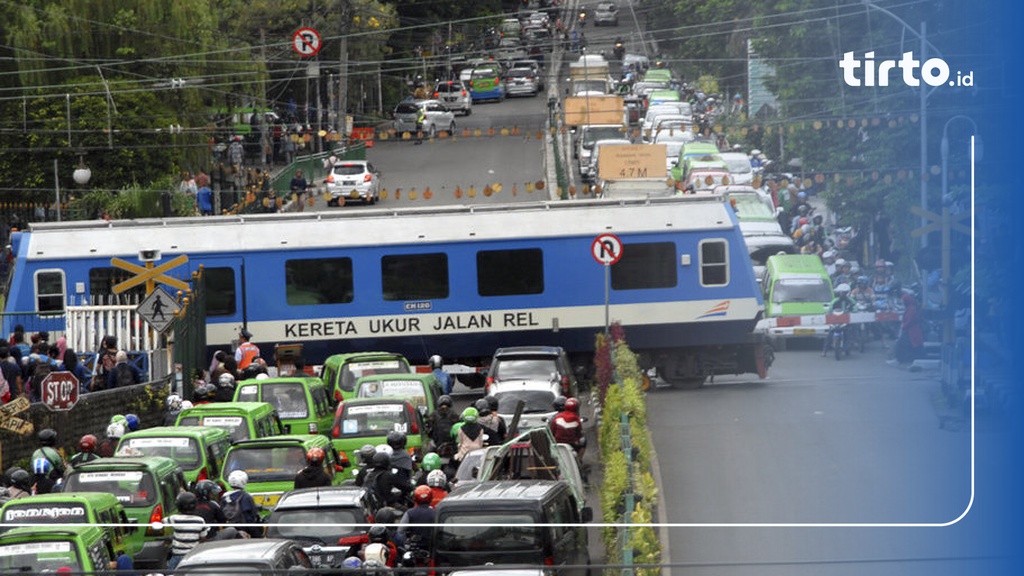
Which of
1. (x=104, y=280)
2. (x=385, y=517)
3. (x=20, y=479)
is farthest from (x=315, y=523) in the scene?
(x=104, y=280)

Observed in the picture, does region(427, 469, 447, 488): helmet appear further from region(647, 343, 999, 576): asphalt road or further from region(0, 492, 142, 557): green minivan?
region(647, 343, 999, 576): asphalt road

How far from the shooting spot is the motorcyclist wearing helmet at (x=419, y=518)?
12.4m

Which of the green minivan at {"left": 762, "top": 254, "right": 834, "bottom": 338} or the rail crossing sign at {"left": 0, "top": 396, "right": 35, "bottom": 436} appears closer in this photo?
the green minivan at {"left": 762, "top": 254, "right": 834, "bottom": 338}

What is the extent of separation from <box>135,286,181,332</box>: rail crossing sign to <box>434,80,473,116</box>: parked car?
111 ft

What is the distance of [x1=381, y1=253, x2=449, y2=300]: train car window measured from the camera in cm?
2767

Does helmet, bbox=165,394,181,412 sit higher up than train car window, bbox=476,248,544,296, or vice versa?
train car window, bbox=476,248,544,296

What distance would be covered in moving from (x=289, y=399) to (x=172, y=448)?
13.8ft

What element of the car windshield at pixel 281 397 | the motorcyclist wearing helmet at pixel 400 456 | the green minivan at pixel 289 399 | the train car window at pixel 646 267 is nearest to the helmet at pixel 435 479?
the motorcyclist wearing helmet at pixel 400 456

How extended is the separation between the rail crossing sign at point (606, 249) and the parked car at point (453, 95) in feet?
101

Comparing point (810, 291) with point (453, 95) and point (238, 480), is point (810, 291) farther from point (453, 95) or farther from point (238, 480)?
point (453, 95)

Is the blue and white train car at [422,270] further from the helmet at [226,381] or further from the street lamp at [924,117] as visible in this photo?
the street lamp at [924,117]

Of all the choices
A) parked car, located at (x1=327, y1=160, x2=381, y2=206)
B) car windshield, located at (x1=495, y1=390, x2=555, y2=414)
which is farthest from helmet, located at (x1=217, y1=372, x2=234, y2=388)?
parked car, located at (x1=327, y1=160, x2=381, y2=206)

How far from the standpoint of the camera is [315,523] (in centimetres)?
1282

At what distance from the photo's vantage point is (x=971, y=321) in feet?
18.3
